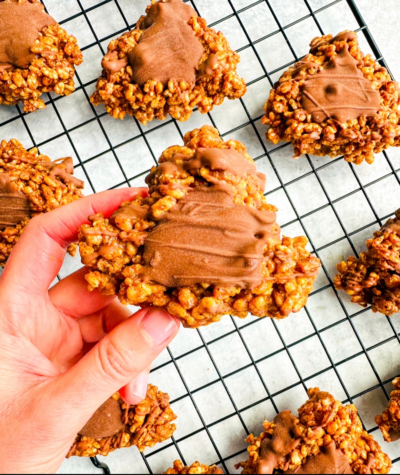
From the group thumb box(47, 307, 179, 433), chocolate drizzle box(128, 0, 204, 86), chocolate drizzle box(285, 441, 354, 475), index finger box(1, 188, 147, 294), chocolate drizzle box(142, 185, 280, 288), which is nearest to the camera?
chocolate drizzle box(142, 185, 280, 288)

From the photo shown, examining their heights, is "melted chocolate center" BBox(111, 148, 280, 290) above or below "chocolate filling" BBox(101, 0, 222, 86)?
below

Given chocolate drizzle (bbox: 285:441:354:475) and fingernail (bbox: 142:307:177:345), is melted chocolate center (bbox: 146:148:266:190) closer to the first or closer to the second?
fingernail (bbox: 142:307:177:345)

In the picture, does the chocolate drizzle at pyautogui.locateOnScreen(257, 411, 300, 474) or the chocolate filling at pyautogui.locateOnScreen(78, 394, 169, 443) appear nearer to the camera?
the chocolate drizzle at pyautogui.locateOnScreen(257, 411, 300, 474)

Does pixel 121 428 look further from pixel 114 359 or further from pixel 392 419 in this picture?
pixel 392 419

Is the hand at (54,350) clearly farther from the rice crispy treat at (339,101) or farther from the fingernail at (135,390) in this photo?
the rice crispy treat at (339,101)

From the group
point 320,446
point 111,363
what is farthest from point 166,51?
point 320,446

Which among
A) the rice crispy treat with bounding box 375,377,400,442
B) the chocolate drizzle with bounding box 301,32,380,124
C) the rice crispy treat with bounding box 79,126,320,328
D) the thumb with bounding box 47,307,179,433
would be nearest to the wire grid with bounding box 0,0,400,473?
the rice crispy treat with bounding box 375,377,400,442

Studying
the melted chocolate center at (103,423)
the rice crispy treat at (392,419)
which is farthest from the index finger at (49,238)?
the rice crispy treat at (392,419)
